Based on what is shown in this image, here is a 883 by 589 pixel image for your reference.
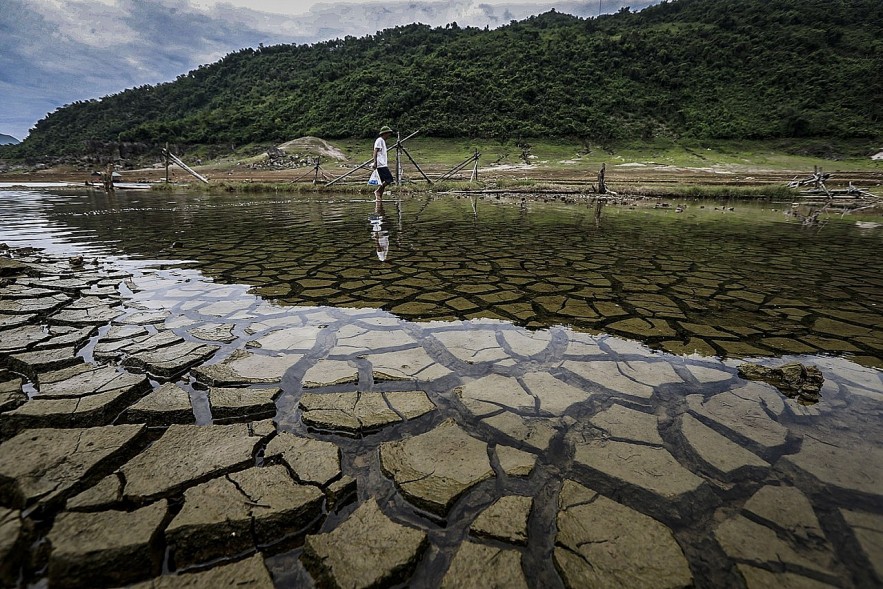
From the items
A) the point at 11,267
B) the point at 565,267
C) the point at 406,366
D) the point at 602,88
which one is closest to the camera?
the point at 406,366

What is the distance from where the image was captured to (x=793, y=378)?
2486 mm

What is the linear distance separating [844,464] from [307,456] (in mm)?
2483

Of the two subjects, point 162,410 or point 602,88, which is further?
point 602,88

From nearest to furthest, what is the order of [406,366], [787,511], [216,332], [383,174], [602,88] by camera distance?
[787,511]
[406,366]
[216,332]
[383,174]
[602,88]

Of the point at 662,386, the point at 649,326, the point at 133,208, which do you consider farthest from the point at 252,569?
the point at 133,208

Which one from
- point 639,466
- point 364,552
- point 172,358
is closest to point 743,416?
point 639,466

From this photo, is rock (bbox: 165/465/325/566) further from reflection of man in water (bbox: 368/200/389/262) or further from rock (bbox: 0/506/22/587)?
reflection of man in water (bbox: 368/200/389/262)

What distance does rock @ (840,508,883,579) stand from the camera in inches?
53.1

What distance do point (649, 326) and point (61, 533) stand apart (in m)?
3.77

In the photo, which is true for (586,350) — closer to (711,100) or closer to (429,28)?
(711,100)

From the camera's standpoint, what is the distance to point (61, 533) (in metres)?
1.30

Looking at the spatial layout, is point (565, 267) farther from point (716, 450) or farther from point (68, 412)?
point (68, 412)

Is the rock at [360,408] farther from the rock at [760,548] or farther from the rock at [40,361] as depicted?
the rock at [40,361]

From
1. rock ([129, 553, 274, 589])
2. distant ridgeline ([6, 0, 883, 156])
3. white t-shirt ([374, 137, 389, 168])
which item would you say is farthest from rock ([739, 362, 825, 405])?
distant ridgeline ([6, 0, 883, 156])
